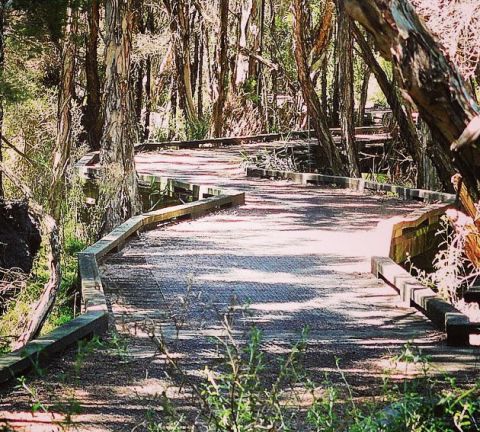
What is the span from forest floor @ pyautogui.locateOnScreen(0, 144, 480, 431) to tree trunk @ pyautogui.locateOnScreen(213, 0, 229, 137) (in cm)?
1621

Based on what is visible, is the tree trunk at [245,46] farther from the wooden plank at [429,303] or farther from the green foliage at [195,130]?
the wooden plank at [429,303]

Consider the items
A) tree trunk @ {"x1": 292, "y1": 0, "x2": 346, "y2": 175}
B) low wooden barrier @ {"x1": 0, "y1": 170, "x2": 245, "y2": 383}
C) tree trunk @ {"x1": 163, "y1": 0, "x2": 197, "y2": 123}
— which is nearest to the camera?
low wooden barrier @ {"x1": 0, "y1": 170, "x2": 245, "y2": 383}

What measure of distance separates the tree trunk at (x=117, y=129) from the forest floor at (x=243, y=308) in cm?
186

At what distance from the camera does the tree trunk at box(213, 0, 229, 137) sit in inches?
1325

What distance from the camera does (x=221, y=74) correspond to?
34.4 m

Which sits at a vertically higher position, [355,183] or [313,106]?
[313,106]

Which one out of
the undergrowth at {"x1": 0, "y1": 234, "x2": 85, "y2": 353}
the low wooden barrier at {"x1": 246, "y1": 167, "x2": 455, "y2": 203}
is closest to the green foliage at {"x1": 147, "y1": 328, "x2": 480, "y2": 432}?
the undergrowth at {"x1": 0, "y1": 234, "x2": 85, "y2": 353}

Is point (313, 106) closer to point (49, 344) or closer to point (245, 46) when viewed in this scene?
point (245, 46)

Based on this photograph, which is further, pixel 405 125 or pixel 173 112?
pixel 173 112

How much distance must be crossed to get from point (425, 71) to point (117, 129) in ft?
44.5

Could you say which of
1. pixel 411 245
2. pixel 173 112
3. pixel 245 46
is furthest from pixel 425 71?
pixel 173 112

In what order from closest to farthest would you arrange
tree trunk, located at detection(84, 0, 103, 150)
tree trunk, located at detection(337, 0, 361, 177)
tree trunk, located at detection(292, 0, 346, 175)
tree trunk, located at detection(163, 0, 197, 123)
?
tree trunk, located at detection(337, 0, 361, 177), tree trunk, located at detection(292, 0, 346, 175), tree trunk, located at detection(84, 0, 103, 150), tree trunk, located at detection(163, 0, 197, 123)

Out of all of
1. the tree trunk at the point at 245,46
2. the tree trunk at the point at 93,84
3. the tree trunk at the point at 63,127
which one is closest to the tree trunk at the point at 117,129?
the tree trunk at the point at 63,127

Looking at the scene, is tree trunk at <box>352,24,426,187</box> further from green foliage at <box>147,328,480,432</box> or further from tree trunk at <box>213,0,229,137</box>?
green foliage at <box>147,328,480,432</box>
